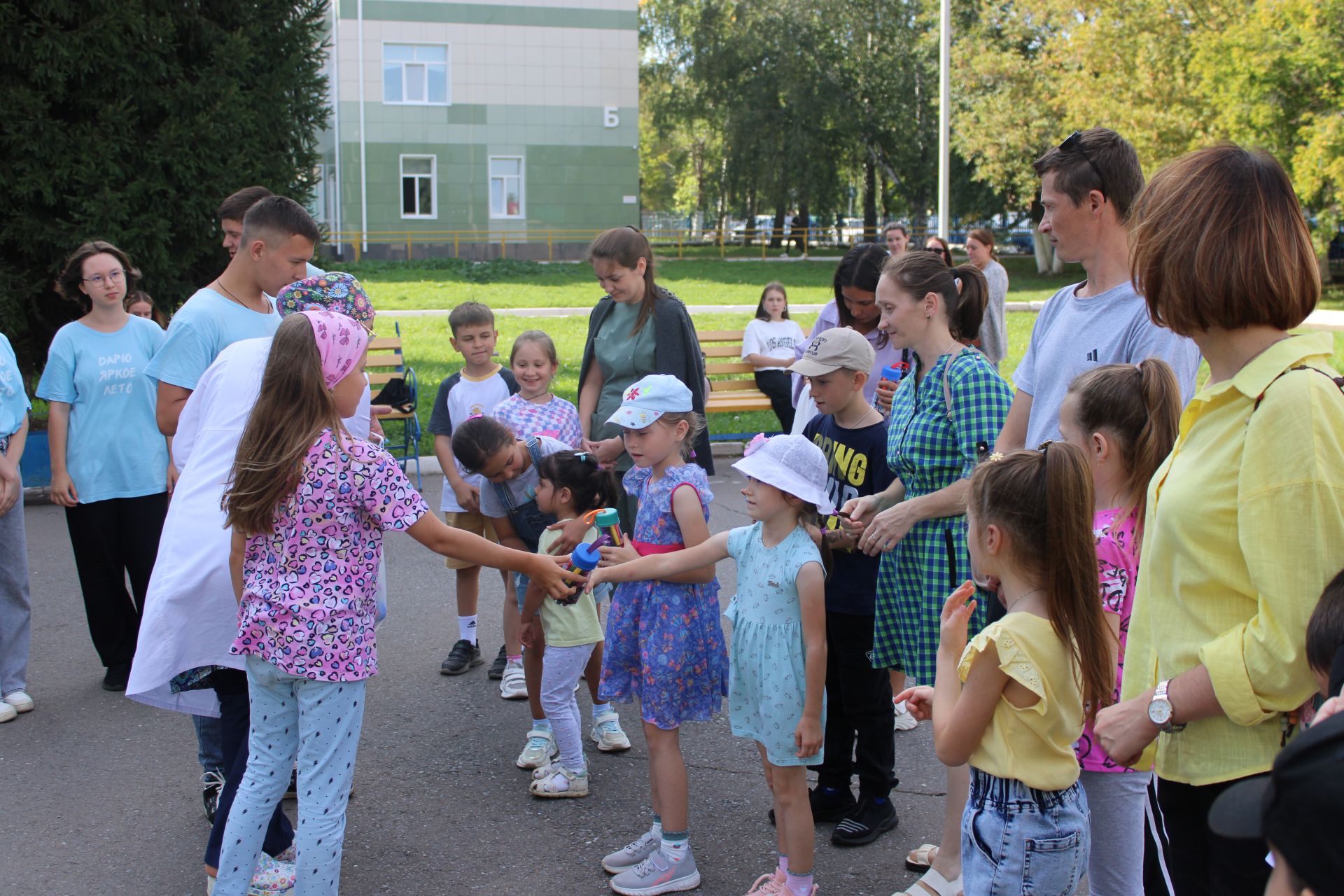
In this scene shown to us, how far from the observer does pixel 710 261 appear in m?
40.9

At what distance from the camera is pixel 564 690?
428 cm

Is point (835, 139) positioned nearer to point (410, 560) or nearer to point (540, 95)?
point (540, 95)

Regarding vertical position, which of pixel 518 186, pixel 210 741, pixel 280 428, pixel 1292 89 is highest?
pixel 1292 89

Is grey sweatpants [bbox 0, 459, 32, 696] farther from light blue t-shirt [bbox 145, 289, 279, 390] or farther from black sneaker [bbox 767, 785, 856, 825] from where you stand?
black sneaker [bbox 767, 785, 856, 825]

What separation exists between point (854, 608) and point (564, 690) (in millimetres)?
1149

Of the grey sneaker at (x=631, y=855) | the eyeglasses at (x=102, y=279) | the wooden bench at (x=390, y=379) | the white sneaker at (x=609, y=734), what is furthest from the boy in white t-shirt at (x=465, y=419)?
the wooden bench at (x=390, y=379)

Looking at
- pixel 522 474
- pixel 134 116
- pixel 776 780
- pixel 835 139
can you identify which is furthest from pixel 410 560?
pixel 835 139

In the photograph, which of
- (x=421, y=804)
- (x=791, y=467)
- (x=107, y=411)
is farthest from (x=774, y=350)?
(x=791, y=467)

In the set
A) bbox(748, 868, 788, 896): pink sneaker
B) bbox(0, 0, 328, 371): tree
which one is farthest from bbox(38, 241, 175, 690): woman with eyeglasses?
bbox(0, 0, 328, 371): tree

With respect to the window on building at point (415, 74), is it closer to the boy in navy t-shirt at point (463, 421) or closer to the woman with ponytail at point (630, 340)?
the boy in navy t-shirt at point (463, 421)

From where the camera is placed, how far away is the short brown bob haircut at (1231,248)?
1926 mm

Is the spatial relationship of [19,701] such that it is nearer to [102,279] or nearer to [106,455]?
Answer: [106,455]

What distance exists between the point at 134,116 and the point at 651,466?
872 cm

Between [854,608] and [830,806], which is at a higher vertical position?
[854,608]
